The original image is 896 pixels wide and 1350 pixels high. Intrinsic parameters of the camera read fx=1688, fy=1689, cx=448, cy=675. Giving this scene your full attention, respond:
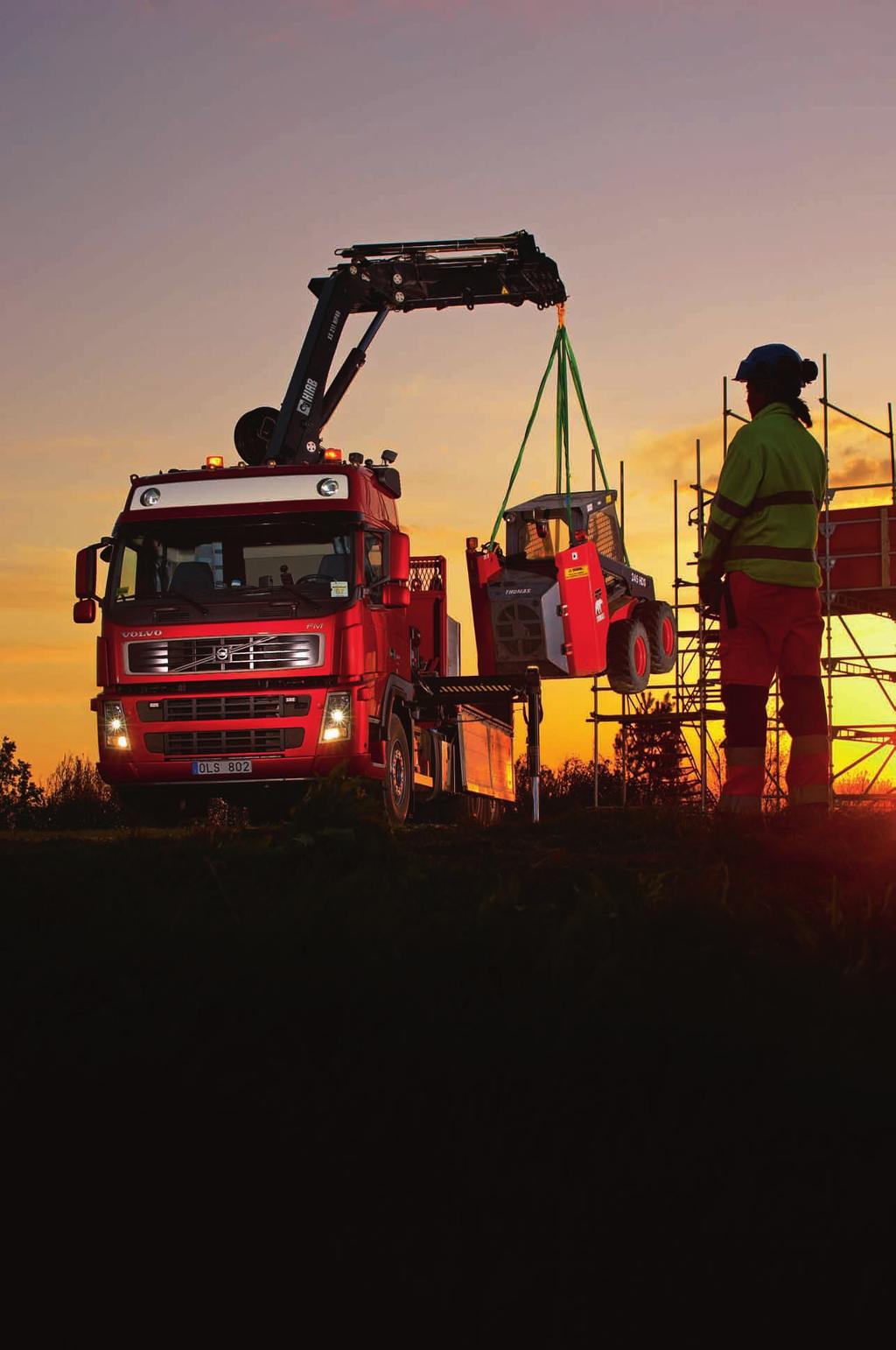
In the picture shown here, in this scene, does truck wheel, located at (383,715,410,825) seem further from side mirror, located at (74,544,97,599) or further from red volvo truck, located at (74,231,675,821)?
side mirror, located at (74,544,97,599)

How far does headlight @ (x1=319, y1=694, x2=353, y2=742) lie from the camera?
14930 mm

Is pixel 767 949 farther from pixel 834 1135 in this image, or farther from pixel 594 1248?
pixel 594 1248

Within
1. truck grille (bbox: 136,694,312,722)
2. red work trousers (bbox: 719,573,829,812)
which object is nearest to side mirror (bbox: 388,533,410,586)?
truck grille (bbox: 136,694,312,722)

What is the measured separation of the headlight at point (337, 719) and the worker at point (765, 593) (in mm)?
6001

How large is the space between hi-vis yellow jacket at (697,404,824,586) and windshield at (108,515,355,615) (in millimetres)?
6088

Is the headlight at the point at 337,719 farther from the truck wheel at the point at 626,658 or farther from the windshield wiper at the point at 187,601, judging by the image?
the truck wheel at the point at 626,658

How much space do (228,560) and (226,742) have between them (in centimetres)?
163

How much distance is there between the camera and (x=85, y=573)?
15.2 meters

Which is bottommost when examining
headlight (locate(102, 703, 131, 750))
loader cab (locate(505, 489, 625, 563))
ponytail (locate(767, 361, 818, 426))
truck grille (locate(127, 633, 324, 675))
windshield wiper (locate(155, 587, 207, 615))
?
headlight (locate(102, 703, 131, 750))

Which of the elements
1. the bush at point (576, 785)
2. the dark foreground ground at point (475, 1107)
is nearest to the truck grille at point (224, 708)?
the dark foreground ground at point (475, 1107)

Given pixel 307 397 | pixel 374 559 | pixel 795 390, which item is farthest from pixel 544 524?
pixel 795 390

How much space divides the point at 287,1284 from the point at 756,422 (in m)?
7.67

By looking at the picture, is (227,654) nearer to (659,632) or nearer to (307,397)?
(307,397)

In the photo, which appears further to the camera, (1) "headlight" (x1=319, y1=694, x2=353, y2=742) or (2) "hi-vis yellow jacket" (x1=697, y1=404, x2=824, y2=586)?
(1) "headlight" (x1=319, y1=694, x2=353, y2=742)
